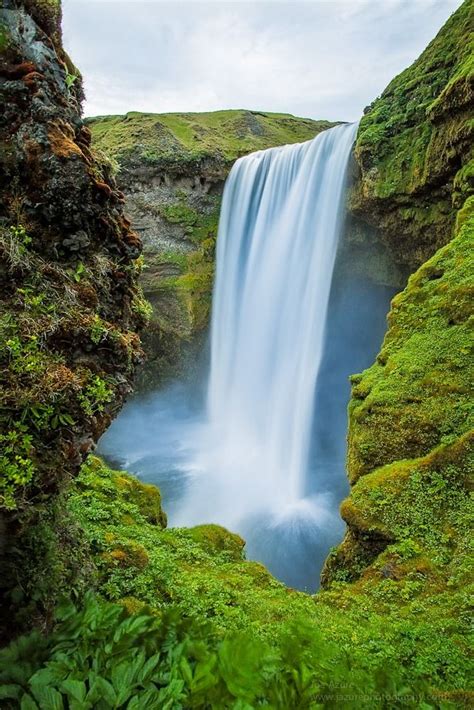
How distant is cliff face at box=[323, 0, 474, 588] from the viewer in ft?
16.6

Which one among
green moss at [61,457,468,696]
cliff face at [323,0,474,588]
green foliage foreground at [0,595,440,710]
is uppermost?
cliff face at [323,0,474,588]

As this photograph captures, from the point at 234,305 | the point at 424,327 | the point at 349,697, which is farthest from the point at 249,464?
the point at 349,697

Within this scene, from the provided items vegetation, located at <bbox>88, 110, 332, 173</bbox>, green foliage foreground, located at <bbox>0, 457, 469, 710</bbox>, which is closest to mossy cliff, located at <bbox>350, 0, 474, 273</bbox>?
green foliage foreground, located at <bbox>0, 457, 469, 710</bbox>

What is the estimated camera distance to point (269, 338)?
17.8 meters

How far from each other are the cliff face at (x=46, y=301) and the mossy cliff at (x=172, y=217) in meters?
17.2

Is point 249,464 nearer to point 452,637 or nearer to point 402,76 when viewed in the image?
point 452,637

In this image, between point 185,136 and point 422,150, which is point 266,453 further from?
point 185,136

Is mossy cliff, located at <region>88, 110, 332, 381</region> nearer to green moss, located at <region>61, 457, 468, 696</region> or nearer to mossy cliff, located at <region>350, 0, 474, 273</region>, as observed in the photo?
mossy cliff, located at <region>350, 0, 474, 273</region>

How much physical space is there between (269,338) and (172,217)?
841 cm

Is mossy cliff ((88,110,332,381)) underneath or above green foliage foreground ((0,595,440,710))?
above

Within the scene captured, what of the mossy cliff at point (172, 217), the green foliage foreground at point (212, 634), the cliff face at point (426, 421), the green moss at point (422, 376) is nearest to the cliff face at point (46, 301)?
the green foliage foreground at point (212, 634)

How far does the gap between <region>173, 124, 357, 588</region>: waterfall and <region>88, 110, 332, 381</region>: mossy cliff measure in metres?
0.95

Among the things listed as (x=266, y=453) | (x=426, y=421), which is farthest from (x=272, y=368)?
(x=426, y=421)

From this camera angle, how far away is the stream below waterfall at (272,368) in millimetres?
13654
